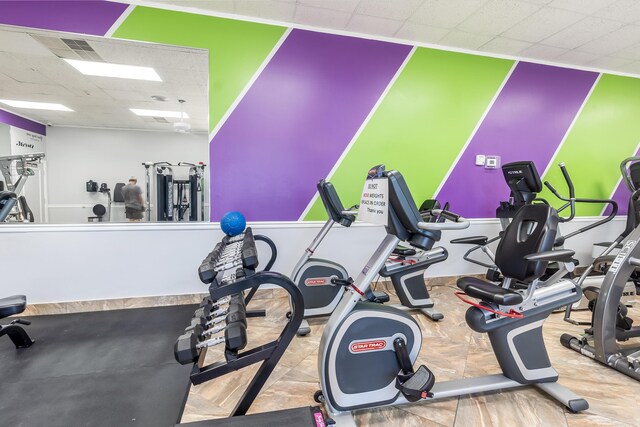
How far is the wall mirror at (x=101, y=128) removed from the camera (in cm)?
351

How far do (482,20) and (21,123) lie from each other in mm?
8456

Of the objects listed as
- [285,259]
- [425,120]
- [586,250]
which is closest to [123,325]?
[285,259]

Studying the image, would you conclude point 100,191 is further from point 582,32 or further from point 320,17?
point 582,32

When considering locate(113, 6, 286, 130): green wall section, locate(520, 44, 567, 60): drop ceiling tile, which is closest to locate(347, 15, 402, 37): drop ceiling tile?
locate(113, 6, 286, 130): green wall section

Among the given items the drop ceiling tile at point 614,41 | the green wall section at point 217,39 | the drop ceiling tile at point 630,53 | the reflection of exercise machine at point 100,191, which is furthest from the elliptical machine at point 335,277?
the reflection of exercise machine at point 100,191

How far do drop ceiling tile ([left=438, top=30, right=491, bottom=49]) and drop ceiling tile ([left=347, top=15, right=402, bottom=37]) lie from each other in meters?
0.69

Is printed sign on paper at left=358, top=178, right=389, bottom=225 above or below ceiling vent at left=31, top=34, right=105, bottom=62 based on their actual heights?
below

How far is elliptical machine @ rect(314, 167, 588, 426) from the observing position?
5.42ft

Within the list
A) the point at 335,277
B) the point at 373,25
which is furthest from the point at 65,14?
the point at 335,277

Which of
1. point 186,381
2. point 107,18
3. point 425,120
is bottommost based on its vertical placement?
point 186,381

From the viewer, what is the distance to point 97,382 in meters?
2.06

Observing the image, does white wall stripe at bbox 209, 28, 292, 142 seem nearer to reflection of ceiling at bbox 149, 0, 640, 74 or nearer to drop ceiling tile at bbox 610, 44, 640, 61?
reflection of ceiling at bbox 149, 0, 640, 74

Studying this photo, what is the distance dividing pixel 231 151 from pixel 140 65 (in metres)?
1.80

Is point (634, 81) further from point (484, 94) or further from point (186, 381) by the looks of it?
point (186, 381)
